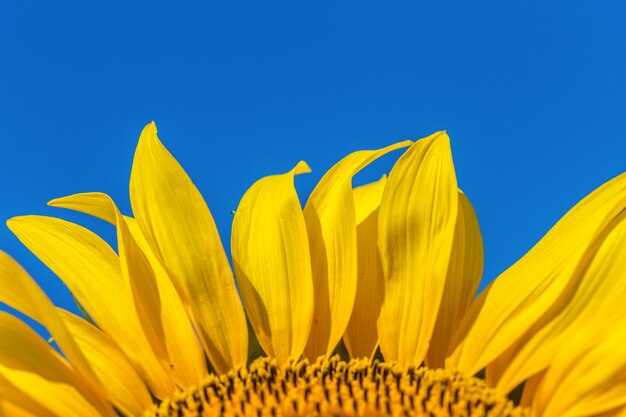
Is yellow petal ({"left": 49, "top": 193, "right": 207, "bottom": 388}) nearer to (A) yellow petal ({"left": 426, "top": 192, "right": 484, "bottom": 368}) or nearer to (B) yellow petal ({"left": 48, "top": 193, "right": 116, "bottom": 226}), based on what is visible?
(B) yellow petal ({"left": 48, "top": 193, "right": 116, "bottom": 226})

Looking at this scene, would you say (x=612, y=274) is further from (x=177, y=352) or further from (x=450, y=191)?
(x=177, y=352)

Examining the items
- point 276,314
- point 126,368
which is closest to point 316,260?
point 276,314

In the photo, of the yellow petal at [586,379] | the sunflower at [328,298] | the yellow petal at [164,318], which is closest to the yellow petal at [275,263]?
the sunflower at [328,298]

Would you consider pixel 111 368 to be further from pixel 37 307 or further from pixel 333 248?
pixel 333 248

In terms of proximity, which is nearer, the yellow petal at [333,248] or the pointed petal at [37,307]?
the pointed petal at [37,307]

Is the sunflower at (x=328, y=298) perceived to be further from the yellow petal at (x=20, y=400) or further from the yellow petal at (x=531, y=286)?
the yellow petal at (x=20, y=400)

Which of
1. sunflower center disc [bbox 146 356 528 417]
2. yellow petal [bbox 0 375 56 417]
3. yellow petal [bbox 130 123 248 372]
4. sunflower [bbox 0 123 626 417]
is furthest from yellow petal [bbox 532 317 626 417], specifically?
yellow petal [bbox 0 375 56 417]
